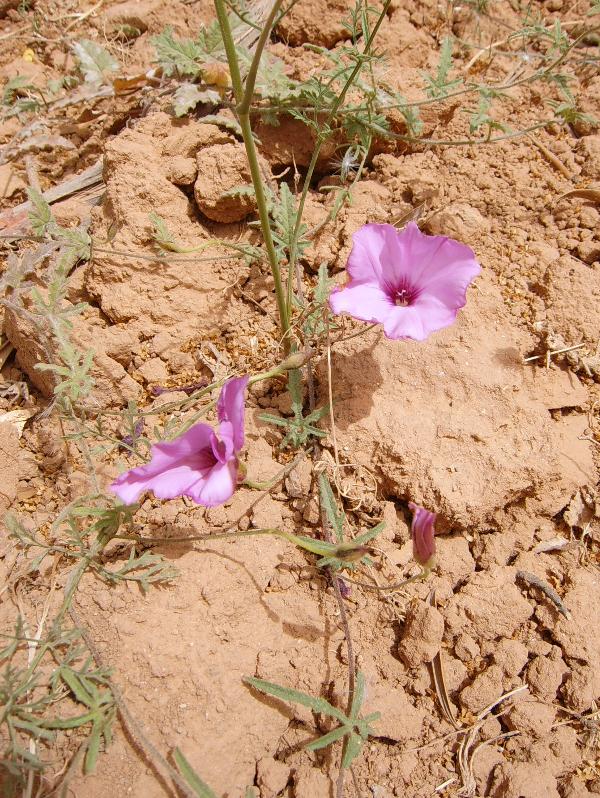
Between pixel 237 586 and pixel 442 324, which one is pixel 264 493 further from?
pixel 442 324

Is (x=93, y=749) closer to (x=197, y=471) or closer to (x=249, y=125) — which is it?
(x=197, y=471)

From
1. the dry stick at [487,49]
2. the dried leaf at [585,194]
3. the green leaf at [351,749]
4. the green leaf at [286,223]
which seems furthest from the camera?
the dry stick at [487,49]

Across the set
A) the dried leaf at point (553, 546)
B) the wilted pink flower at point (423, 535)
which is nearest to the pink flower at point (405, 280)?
the wilted pink flower at point (423, 535)

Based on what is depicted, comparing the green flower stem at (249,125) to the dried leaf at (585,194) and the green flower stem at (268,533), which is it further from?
the dried leaf at (585,194)

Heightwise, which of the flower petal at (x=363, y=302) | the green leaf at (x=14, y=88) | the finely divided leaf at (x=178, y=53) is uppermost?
the finely divided leaf at (x=178, y=53)

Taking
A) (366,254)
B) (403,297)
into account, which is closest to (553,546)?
(403,297)

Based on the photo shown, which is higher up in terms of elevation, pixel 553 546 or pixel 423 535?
pixel 423 535

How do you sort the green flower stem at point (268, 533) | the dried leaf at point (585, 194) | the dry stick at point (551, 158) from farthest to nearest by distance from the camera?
the dry stick at point (551, 158) → the dried leaf at point (585, 194) → the green flower stem at point (268, 533)
